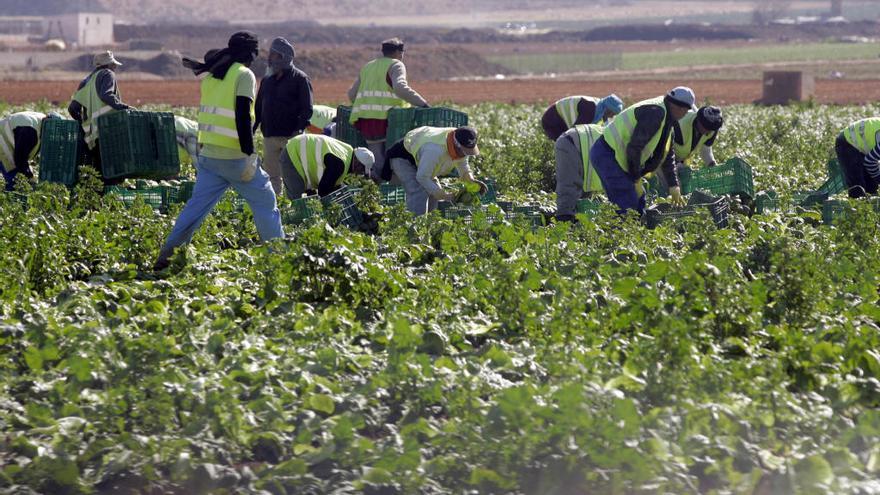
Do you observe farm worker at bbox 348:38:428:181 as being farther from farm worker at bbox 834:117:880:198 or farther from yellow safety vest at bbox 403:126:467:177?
farm worker at bbox 834:117:880:198

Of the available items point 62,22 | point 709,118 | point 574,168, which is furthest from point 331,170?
point 62,22

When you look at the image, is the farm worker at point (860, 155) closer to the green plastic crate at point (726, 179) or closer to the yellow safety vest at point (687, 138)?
the green plastic crate at point (726, 179)

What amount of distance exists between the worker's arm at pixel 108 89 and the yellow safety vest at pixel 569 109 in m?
3.69

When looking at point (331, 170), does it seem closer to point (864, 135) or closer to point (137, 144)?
point (137, 144)

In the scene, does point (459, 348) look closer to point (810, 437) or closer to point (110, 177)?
point (810, 437)

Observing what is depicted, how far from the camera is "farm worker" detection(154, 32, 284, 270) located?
8.80 meters

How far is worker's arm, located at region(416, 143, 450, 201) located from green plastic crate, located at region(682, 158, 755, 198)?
224 cm

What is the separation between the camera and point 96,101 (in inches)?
447

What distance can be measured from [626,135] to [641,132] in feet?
0.69

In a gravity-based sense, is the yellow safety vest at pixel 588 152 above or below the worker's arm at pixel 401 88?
below

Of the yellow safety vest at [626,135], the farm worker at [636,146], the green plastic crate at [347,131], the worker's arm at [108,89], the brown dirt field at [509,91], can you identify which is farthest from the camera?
the brown dirt field at [509,91]

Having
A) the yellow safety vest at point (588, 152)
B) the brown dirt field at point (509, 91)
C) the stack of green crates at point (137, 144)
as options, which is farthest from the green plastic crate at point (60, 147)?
the brown dirt field at point (509, 91)

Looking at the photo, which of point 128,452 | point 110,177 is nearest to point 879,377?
point 128,452

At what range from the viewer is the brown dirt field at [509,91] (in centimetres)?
3500
